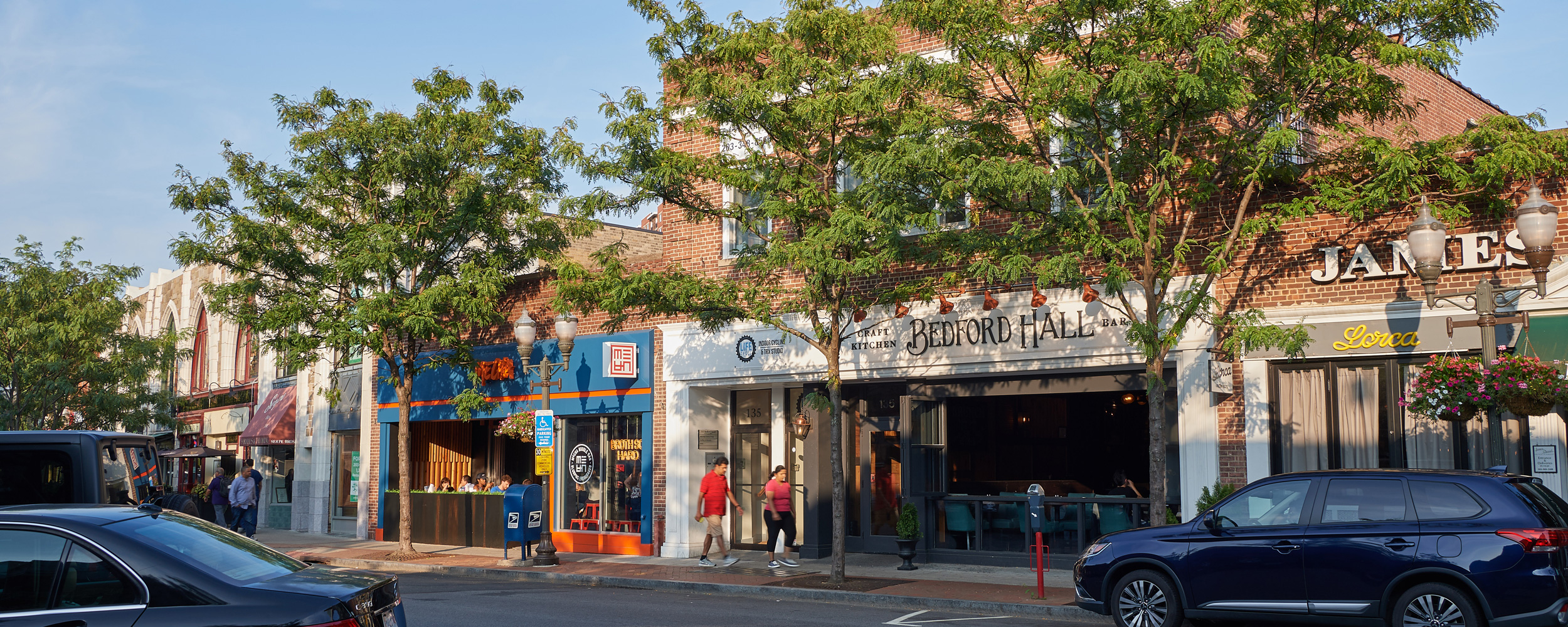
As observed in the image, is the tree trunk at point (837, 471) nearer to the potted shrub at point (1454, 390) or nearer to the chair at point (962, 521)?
the chair at point (962, 521)

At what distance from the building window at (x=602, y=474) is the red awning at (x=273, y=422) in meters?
11.5

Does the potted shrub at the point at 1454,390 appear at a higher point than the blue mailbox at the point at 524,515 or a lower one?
higher

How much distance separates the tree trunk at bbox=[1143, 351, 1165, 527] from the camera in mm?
12367

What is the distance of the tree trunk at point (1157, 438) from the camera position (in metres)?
12.4

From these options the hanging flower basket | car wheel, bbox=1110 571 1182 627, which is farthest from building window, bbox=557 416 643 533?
car wheel, bbox=1110 571 1182 627

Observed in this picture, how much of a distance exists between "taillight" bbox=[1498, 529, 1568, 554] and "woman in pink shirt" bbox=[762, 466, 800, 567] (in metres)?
10.0

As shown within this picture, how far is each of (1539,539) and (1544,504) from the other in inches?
18.8

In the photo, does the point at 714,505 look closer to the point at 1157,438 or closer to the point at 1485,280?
the point at 1157,438

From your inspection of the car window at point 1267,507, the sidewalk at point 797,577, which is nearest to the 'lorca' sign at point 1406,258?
the car window at point 1267,507

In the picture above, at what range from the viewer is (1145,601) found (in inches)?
406

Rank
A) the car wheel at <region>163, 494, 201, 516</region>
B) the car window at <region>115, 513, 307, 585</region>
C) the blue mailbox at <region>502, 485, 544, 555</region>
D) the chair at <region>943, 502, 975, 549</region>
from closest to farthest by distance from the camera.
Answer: the car window at <region>115, 513, 307, 585</region> < the chair at <region>943, 502, 975, 549</region> < the car wheel at <region>163, 494, 201, 516</region> < the blue mailbox at <region>502, 485, 544, 555</region>

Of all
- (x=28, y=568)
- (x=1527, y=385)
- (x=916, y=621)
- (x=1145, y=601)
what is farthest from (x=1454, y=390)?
(x=28, y=568)

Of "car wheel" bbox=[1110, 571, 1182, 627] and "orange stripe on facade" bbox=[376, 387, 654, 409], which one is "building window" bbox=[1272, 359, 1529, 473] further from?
"orange stripe on facade" bbox=[376, 387, 654, 409]

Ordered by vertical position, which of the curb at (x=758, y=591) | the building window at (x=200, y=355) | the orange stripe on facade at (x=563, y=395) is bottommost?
the curb at (x=758, y=591)
